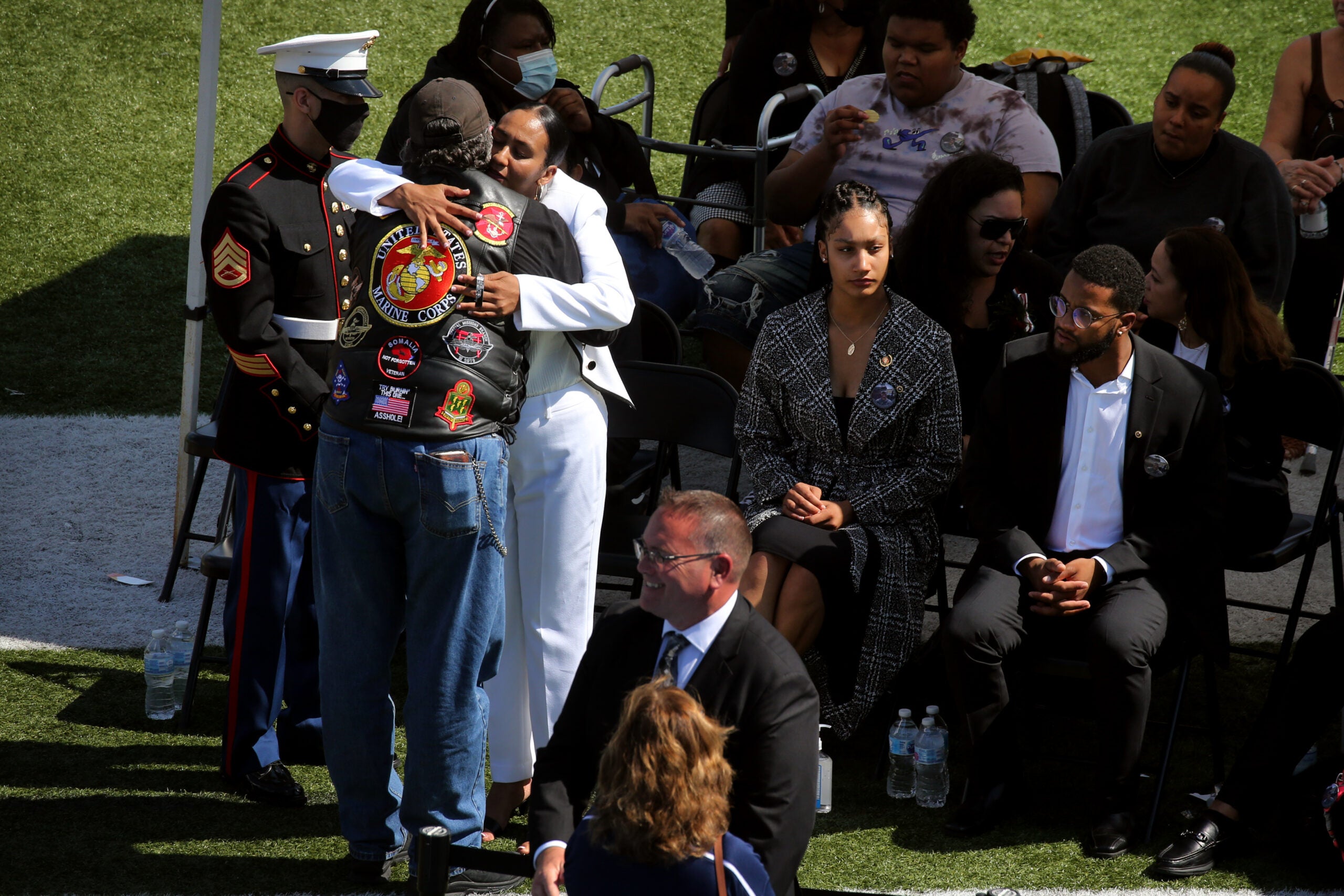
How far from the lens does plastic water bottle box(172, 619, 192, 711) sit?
4.70 m

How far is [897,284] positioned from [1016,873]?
2.09m

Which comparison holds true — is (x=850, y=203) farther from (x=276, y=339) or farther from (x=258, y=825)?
(x=258, y=825)

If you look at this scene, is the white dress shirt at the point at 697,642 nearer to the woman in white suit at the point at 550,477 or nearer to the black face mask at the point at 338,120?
the woman in white suit at the point at 550,477

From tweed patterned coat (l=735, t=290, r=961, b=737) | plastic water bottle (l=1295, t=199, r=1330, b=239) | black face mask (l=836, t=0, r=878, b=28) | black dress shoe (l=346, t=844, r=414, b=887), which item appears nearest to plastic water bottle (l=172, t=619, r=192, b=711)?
black dress shoe (l=346, t=844, r=414, b=887)

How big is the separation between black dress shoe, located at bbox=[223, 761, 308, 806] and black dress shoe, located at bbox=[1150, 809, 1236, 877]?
2379 mm

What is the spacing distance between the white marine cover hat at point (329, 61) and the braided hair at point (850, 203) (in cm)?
144

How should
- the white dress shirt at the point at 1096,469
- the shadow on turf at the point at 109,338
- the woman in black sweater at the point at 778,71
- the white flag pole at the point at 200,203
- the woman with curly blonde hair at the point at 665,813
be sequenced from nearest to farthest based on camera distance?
the woman with curly blonde hair at the point at 665,813 < the white dress shirt at the point at 1096,469 < the white flag pole at the point at 200,203 < the woman in black sweater at the point at 778,71 < the shadow on turf at the point at 109,338

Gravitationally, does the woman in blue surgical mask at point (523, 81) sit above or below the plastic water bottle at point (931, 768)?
above

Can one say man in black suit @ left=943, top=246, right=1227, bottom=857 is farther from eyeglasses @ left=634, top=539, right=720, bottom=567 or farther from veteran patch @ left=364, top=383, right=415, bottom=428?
veteran patch @ left=364, top=383, right=415, bottom=428

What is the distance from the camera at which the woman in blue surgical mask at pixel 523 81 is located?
5.55 metres

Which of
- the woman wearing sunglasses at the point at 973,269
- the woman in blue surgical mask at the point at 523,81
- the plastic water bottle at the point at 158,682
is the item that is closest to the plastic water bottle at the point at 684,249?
the woman in blue surgical mask at the point at 523,81

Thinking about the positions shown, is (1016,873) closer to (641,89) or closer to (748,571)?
(748,571)

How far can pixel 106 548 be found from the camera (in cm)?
603

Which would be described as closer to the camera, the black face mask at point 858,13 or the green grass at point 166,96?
the black face mask at point 858,13
